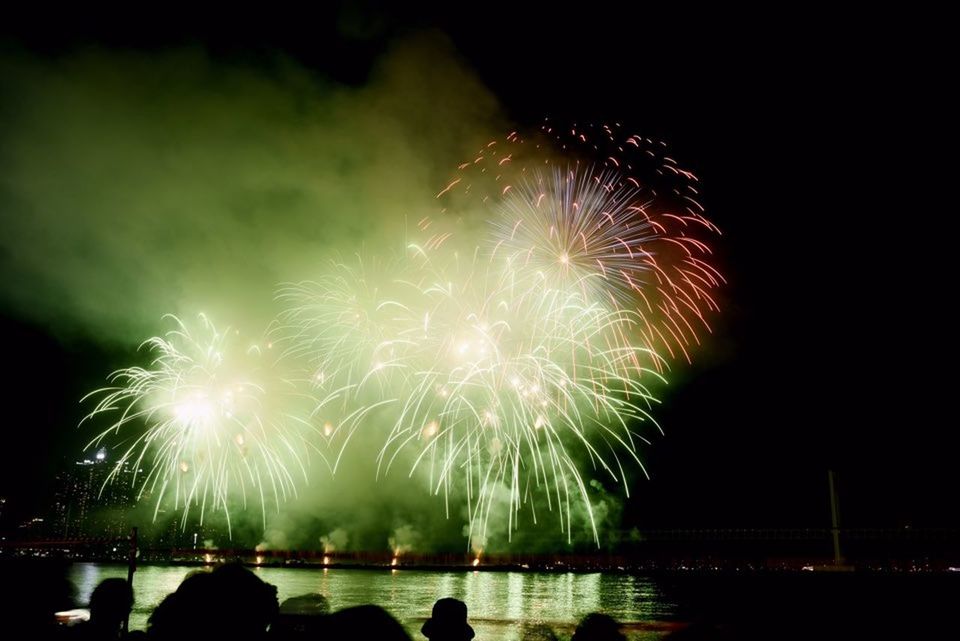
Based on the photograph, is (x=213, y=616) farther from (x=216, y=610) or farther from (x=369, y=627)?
(x=369, y=627)

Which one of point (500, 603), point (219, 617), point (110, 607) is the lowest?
point (500, 603)

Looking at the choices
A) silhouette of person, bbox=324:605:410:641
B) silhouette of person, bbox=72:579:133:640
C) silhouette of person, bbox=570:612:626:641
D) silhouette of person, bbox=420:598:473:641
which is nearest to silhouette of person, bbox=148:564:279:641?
silhouette of person, bbox=324:605:410:641

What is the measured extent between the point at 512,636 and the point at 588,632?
14533mm

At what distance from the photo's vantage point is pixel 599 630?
264 cm

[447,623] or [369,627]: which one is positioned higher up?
[369,627]

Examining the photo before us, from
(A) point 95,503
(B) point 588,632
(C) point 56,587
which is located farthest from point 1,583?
(A) point 95,503

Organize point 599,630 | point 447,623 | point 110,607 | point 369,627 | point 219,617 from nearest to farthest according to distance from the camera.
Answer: point 369,627 < point 219,617 < point 599,630 < point 447,623 < point 110,607

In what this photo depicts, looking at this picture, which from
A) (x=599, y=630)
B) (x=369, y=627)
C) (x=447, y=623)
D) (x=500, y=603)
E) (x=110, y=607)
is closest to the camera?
(x=369, y=627)

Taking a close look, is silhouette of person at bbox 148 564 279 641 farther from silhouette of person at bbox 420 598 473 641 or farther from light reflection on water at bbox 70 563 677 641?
light reflection on water at bbox 70 563 677 641

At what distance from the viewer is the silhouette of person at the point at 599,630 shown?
2.63 meters

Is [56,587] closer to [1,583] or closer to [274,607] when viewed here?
[1,583]

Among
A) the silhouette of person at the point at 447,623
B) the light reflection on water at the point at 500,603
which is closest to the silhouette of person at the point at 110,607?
the silhouette of person at the point at 447,623

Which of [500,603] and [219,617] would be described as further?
[500,603]

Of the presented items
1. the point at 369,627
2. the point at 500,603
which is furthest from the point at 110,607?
the point at 500,603
